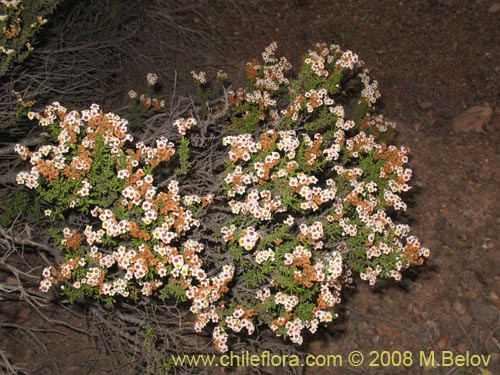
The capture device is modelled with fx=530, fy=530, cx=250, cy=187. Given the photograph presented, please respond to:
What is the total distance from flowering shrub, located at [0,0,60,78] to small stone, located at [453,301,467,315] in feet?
12.4

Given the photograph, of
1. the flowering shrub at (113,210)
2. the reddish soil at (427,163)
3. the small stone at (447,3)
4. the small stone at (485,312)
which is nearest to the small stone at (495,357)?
the reddish soil at (427,163)

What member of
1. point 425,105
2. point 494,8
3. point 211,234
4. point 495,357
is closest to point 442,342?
point 495,357

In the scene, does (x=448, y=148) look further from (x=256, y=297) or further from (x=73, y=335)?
(x=73, y=335)

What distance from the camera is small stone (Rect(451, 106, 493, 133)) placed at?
5.44m

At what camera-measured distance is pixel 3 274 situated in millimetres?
4113

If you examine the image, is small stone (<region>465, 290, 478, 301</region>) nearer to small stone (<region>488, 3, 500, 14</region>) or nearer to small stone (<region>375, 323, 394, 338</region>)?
small stone (<region>375, 323, 394, 338</region>)

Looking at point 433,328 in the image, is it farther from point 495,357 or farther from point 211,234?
point 211,234

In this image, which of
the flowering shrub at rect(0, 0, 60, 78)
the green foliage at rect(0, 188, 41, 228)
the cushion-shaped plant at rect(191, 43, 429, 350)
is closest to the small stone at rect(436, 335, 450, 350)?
the cushion-shaped plant at rect(191, 43, 429, 350)

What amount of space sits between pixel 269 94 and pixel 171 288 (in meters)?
1.91

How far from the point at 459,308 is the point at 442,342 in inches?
13.2

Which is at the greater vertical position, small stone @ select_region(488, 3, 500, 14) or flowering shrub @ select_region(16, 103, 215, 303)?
small stone @ select_region(488, 3, 500, 14)

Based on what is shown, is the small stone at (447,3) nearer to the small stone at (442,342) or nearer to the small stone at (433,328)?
the small stone at (433,328)

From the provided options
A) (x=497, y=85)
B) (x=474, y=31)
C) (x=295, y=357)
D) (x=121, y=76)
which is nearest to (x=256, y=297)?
(x=295, y=357)

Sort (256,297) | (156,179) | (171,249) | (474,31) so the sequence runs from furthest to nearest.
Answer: (474,31), (156,179), (256,297), (171,249)
